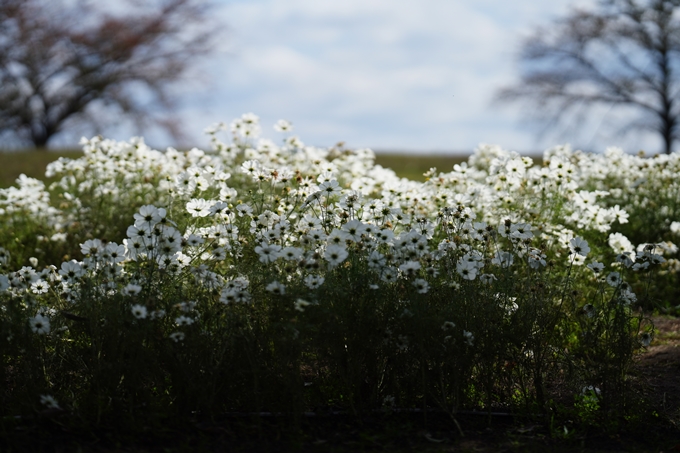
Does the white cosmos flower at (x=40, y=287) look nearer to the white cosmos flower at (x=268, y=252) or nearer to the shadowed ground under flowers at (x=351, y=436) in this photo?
the shadowed ground under flowers at (x=351, y=436)

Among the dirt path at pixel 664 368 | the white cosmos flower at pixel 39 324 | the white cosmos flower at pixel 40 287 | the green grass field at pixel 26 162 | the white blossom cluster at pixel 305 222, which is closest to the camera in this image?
the white cosmos flower at pixel 39 324

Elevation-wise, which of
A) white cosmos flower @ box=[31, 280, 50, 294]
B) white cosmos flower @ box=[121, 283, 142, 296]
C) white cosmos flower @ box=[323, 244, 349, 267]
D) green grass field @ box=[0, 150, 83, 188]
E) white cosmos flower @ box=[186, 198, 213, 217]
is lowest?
white cosmos flower @ box=[121, 283, 142, 296]

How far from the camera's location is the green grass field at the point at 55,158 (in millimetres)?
13555

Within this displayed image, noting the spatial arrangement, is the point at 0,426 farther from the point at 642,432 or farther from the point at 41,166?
the point at 41,166

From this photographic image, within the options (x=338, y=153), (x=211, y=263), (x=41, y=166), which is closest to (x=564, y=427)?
(x=211, y=263)

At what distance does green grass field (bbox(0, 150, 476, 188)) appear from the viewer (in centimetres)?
1355

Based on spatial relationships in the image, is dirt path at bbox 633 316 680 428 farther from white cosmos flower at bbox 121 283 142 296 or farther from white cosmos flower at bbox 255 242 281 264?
white cosmos flower at bbox 121 283 142 296

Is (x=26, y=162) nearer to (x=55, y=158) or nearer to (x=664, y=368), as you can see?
(x=55, y=158)

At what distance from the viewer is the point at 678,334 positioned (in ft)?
20.7

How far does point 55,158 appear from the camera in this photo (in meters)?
15.0

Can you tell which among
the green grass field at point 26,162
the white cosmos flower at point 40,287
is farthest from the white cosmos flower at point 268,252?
the green grass field at point 26,162

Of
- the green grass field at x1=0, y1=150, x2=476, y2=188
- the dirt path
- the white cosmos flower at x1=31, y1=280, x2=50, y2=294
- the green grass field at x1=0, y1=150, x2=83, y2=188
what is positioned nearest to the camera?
the dirt path

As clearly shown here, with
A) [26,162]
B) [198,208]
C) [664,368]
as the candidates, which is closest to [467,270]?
[198,208]

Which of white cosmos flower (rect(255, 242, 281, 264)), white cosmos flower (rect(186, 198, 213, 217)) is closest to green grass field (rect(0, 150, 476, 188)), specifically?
white cosmos flower (rect(186, 198, 213, 217))
